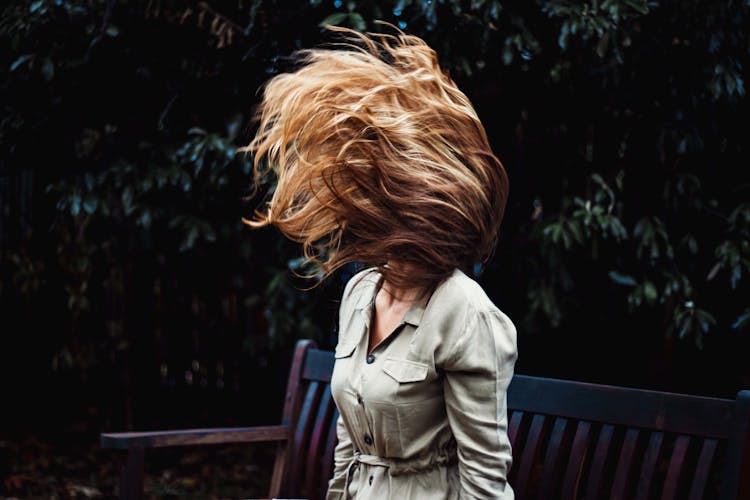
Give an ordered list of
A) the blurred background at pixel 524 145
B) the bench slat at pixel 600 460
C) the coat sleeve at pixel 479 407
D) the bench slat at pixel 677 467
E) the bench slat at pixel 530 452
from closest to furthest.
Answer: the coat sleeve at pixel 479 407
the bench slat at pixel 677 467
the bench slat at pixel 600 460
the bench slat at pixel 530 452
the blurred background at pixel 524 145

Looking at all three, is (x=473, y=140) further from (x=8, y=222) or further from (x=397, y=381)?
(x=8, y=222)

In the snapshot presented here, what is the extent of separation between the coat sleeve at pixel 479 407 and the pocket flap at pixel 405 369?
55 mm

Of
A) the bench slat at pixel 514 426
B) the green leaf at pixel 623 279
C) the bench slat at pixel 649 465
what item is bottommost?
the bench slat at pixel 514 426

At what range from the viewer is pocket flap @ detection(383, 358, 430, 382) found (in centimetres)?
188

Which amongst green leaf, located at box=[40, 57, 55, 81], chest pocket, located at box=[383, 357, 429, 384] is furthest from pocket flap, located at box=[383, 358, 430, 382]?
green leaf, located at box=[40, 57, 55, 81]

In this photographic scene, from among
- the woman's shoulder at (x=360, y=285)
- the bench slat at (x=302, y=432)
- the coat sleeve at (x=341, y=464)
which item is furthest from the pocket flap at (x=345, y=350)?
the bench slat at (x=302, y=432)

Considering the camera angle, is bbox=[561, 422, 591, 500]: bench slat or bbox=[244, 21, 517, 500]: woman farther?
bbox=[561, 422, 591, 500]: bench slat

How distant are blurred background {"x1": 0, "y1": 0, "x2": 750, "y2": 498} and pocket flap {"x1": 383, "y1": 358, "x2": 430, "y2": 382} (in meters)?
1.65

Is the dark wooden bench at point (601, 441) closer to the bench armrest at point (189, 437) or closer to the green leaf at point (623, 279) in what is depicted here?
the bench armrest at point (189, 437)

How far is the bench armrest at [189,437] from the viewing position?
2.74 meters

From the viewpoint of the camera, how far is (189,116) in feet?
14.1

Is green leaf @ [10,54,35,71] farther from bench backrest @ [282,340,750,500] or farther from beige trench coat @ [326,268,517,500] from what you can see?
bench backrest @ [282,340,750,500]

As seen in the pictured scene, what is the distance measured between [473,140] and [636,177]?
102 inches

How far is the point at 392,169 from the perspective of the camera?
1.88 meters
